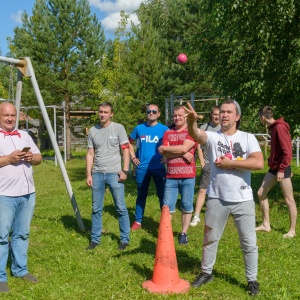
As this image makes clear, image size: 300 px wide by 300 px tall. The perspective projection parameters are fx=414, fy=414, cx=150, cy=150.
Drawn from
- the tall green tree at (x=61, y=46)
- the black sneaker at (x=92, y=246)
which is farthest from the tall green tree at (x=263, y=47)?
the tall green tree at (x=61, y=46)

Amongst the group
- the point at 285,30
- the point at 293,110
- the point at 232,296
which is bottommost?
the point at 232,296

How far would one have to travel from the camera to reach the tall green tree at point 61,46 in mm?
21703

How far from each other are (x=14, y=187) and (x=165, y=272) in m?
1.77

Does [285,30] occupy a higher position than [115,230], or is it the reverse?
[285,30]

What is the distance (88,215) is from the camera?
7762mm

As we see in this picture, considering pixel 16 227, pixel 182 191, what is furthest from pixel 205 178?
pixel 16 227

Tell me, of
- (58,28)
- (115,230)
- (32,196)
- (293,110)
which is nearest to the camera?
→ (32,196)

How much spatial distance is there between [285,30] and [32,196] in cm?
595

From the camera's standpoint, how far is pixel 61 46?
21.9 meters

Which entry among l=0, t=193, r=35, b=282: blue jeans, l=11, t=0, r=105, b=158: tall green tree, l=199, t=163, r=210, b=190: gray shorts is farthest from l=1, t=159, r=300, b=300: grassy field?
l=11, t=0, r=105, b=158: tall green tree

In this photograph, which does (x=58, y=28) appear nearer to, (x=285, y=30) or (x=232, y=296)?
(x=285, y=30)

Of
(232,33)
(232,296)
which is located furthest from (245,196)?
(232,33)

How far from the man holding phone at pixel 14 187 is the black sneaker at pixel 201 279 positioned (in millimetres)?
1736

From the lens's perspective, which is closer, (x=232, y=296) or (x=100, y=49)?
(x=232, y=296)
